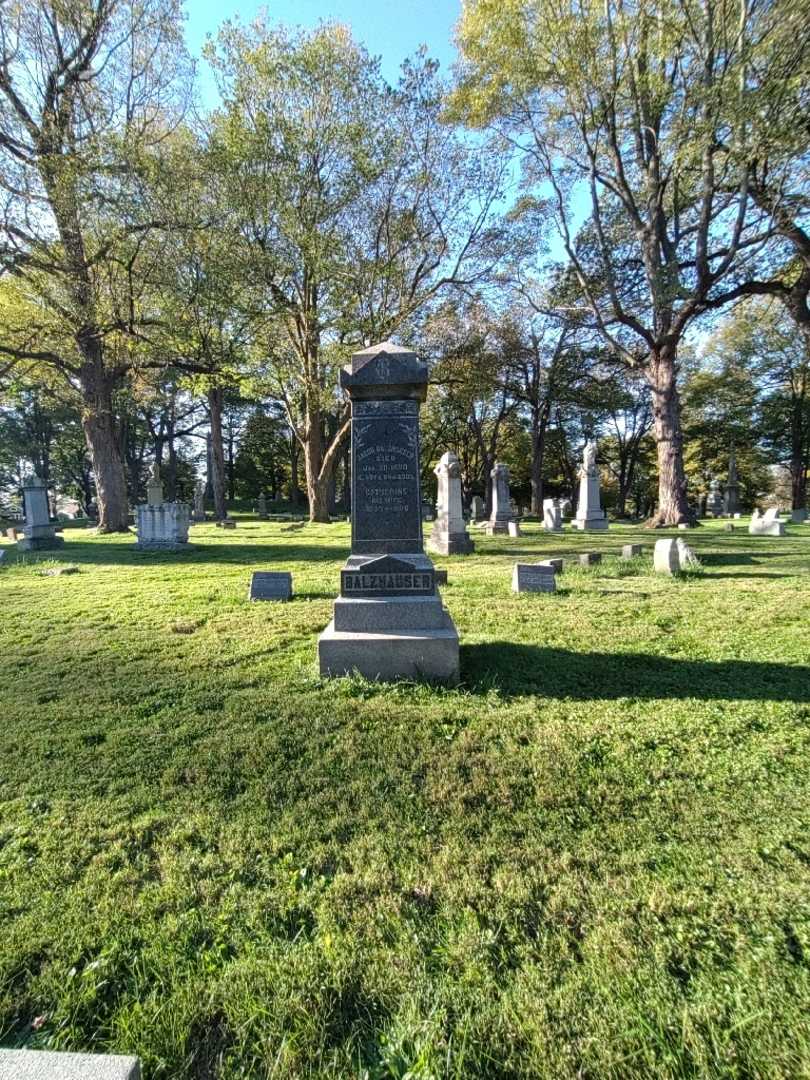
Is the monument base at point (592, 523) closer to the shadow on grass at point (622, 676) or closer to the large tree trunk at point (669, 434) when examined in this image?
the large tree trunk at point (669, 434)

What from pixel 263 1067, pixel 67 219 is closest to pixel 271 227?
pixel 67 219

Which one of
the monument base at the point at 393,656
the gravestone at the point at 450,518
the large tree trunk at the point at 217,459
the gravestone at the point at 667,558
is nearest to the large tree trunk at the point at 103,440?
the large tree trunk at the point at 217,459

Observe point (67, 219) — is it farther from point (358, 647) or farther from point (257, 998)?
Result: point (257, 998)

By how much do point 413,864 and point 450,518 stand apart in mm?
10339

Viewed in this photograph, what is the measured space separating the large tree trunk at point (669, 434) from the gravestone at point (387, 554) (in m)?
13.2

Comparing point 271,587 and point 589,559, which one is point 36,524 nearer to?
point 271,587

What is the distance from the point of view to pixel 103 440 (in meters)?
16.0

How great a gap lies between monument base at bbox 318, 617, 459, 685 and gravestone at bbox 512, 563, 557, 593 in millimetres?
3251

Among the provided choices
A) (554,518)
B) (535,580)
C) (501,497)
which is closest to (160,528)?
(535,580)

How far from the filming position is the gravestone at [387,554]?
385cm

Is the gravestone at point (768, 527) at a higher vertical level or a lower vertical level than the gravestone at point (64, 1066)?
higher

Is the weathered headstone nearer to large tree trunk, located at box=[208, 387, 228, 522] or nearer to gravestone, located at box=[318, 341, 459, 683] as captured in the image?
gravestone, located at box=[318, 341, 459, 683]

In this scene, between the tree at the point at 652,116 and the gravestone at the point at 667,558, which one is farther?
the tree at the point at 652,116

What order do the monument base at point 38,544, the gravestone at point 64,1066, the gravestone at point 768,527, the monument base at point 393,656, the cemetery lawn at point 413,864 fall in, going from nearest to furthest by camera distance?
the gravestone at point 64,1066 < the cemetery lawn at point 413,864 < the monument base at point 393,656 < the monument base at point 38,544 < the gravestone at point 768,527
